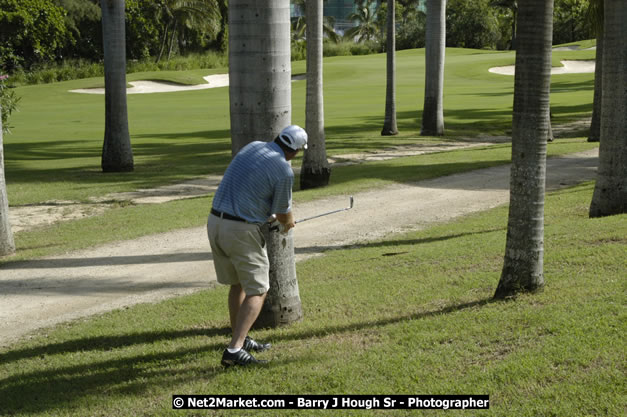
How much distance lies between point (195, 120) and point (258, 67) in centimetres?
2683

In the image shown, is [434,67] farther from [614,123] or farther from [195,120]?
[614,123]

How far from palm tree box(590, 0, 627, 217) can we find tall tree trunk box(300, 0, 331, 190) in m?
6.76

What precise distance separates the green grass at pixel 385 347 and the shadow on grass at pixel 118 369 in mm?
16

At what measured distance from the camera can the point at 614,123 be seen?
11.6 metres

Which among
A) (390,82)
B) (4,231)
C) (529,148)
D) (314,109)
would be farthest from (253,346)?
(390,82)

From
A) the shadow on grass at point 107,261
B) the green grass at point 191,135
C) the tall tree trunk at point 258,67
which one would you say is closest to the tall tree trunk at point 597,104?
the green grass at point 191,135

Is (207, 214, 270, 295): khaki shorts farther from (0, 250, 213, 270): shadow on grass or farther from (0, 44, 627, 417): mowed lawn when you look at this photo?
(0, 250, 213, 270): shadow on grass

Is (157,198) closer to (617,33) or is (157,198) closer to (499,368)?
(617,33)

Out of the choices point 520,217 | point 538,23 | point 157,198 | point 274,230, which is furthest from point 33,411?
point 157,198

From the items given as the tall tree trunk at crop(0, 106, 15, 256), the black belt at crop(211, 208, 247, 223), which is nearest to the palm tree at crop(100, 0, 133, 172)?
the tall tree trunk at crop(0, 106, 15, 256)

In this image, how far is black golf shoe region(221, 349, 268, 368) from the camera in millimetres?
6012

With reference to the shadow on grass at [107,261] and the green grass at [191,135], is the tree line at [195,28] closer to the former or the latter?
the green grass at [191,135]

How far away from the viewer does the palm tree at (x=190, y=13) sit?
60869mm

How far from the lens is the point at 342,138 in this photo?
2539 cm
